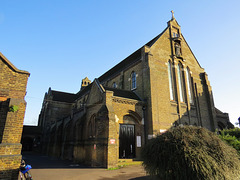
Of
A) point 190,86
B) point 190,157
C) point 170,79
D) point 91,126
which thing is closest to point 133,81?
point 170,79

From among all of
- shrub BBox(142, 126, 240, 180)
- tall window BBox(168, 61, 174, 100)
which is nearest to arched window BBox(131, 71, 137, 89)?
tall window BBox(168, 61, 174, 100)

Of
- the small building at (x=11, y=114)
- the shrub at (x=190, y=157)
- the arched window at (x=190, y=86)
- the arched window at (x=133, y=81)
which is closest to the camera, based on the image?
the shrub at (x=190, y=157)

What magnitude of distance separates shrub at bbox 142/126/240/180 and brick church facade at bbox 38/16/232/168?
8.06 meters

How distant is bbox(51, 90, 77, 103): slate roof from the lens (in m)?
40.7

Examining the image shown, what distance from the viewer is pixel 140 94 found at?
20688 mm

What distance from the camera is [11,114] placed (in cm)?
858

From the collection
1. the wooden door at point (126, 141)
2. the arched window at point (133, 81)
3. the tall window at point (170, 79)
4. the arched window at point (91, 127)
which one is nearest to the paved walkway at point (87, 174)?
the wooden door at point (126, 141)

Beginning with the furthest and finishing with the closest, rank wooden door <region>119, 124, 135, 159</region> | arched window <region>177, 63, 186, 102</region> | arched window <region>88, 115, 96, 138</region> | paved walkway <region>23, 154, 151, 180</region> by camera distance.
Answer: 1. arched window <region>177, 63, 186, 102</region>
2. arched window <region>88, 115, 96, 138</region>
3. wooden door <region>119, 124, 135, 159</region>
4. paved walkway <region>23, 154, 151, 180</region>

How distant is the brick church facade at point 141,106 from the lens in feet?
51.5

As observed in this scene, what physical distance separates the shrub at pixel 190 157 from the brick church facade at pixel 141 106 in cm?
806

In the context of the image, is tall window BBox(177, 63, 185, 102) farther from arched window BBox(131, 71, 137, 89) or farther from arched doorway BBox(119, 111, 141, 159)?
arched doorway BBox(119, 111, 141, 159)

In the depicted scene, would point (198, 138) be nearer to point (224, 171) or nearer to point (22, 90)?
point (224, 171)

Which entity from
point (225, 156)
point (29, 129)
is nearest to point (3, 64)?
point (225, 156)

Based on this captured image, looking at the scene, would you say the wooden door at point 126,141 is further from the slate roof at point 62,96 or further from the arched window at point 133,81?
the slate roof at point 62,96
